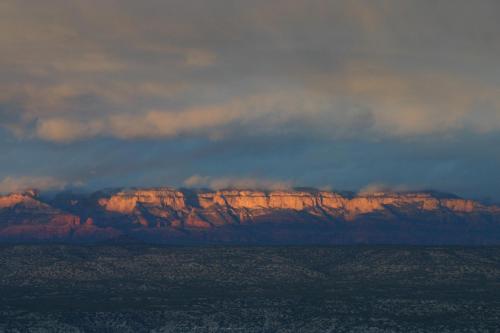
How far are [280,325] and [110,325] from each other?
32.3 m

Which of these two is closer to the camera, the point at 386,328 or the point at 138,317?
the point at 386,328

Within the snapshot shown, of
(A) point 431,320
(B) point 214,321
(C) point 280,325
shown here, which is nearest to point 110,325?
(B) point 214,321

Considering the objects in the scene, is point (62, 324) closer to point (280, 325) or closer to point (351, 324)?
point (280, 325)

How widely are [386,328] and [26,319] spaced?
219ft

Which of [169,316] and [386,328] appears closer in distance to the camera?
[386,328]

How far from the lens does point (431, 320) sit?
18762cm

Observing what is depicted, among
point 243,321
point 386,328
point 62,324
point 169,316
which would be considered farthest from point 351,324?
point 62,324

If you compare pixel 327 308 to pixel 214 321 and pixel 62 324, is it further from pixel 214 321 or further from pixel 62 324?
pixel 62 324

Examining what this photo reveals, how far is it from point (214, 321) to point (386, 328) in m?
33.0

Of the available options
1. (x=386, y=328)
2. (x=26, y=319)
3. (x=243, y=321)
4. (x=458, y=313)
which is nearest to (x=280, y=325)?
(x=243, y=321)

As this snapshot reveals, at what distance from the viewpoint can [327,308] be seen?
7869 inches

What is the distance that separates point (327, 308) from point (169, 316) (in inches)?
1222

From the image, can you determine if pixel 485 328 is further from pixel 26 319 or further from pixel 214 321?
pixel 26 319

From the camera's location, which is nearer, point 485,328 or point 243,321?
point 485,328
